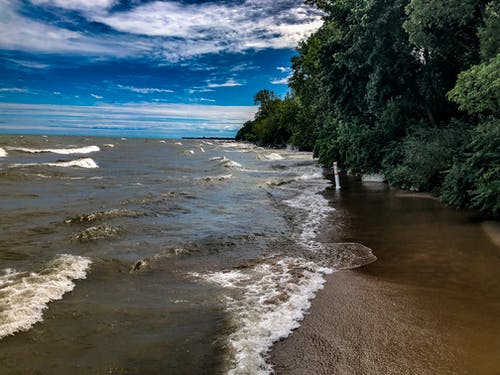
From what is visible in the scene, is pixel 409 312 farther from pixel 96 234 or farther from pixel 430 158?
pixel 430 158

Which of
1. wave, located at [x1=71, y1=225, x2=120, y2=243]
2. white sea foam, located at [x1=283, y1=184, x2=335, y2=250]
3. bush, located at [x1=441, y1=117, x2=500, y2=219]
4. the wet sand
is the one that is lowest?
white sea foam, located at [x1=283, y1=184, x2=335, y2=250]

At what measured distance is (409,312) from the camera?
455 centimetres

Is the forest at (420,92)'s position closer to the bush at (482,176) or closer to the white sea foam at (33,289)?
the bush at (482,176)

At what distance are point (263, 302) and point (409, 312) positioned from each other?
67.2 inches

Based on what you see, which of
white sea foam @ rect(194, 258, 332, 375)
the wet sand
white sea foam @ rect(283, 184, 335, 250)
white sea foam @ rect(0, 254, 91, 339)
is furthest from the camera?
white sea foam @ rect(283, 184, 335, 250)

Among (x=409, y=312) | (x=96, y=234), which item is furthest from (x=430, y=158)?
(x=96, y=234)

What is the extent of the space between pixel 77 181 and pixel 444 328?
18942 millimetres

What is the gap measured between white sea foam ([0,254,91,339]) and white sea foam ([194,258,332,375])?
1.93m

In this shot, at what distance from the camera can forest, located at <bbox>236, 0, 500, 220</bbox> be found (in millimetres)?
10281

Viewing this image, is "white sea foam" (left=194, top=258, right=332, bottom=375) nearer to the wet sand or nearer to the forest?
the wet sand

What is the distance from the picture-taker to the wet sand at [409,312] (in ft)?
11.4

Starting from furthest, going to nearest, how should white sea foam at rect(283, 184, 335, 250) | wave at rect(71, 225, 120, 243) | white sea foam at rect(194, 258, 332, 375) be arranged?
white sea foam at rect(283, 184, 335, 250) < wave at rect(71, 225, 120, 243) < white sea foam at rect(194, 258, 332, 375)

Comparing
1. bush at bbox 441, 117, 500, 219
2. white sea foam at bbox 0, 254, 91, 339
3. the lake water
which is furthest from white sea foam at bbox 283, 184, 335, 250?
white sea foam at bbox 0, 254, 91, 339

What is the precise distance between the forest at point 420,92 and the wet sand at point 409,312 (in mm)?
2721
